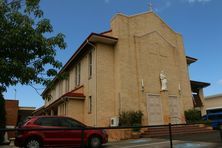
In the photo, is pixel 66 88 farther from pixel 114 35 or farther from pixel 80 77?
pixel 114 35

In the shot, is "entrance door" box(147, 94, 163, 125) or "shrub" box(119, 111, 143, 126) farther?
"entrance door" box(147, 94, 163, 125)

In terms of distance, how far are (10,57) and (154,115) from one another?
14.0 meters

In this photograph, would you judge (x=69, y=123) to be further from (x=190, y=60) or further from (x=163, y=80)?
(x=190, y=60)

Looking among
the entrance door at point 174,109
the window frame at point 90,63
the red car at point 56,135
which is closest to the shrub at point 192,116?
the entrance door at point 174,109

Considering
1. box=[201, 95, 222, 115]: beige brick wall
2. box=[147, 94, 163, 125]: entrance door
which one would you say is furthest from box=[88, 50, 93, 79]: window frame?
box=[201, 95, 222, 115]: beige brick wall

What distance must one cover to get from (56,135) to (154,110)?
13214mm

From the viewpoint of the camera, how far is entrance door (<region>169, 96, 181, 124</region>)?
1888 cm

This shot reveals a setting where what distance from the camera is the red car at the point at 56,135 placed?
5.12 m

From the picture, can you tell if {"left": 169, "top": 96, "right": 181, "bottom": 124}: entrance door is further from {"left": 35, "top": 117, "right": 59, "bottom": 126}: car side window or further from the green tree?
the green tree

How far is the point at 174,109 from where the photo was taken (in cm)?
1922

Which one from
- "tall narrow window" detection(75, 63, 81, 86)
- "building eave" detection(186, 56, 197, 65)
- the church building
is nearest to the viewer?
the church building

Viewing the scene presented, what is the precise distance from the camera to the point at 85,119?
60.2 feet

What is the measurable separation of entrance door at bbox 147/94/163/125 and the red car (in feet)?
28.3

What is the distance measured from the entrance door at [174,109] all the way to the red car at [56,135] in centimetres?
1070
